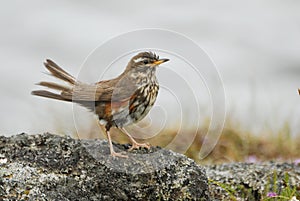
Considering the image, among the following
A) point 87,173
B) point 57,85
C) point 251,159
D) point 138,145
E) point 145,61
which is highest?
point 251,159

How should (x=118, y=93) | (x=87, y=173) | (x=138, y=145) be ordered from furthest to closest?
(x=138, y=145), (x=118, y=93), (x=87, y=173)

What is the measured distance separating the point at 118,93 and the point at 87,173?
0.61 meters

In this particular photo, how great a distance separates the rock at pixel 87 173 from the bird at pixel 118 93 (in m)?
0.15

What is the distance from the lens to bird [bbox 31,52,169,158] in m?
4.98

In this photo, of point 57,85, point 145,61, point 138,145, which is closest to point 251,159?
point 138,145

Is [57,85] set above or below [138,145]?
below

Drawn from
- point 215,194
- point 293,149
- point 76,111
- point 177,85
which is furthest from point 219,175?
point 293,149

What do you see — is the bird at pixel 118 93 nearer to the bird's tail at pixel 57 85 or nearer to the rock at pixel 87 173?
the bird's tail at pixel 57 85

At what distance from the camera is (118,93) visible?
16.6 ft

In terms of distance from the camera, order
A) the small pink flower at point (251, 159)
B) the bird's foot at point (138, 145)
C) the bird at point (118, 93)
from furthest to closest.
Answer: the small pink flower at point (251, 159) < the bird's foot at point (138, 145) < the bird at point (118, 93)

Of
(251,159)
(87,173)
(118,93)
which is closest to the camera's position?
(87,173)

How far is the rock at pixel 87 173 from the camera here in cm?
474

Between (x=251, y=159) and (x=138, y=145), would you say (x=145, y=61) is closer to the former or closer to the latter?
(x=138, y=145)

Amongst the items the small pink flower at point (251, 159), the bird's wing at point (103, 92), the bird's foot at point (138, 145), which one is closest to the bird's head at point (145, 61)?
the bird's wing at point (103, 92)
